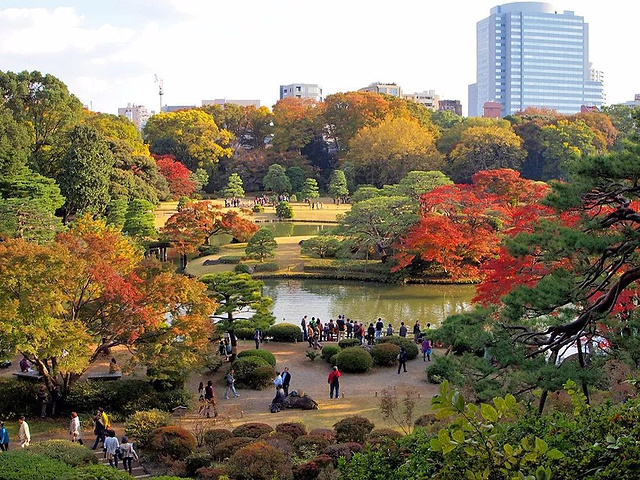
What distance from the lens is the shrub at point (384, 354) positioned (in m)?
17.4

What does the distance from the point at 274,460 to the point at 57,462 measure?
115 inches

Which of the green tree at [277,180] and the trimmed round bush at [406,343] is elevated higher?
the green tree at [277,180]

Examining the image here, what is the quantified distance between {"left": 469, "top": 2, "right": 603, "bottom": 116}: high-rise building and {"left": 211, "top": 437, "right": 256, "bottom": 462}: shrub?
13551cm

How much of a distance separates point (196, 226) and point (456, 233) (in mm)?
11894

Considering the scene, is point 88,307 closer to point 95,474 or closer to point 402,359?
point 95,474

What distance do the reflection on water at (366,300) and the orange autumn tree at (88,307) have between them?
853cm

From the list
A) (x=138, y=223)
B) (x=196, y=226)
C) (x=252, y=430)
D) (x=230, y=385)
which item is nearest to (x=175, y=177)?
(x=138, y=223)

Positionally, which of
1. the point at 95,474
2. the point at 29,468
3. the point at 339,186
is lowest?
the point at 29,468

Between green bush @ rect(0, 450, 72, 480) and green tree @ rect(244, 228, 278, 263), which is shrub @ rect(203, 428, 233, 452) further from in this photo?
green tree @ rect(244, 228, 278, 263)

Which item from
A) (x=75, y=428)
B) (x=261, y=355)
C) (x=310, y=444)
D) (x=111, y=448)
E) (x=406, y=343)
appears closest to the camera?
(x=310, y=444)

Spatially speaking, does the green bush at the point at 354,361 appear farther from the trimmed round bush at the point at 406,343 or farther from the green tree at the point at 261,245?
the green tree at the point at 261,245

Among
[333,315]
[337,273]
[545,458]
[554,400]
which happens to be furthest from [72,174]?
[545,458]

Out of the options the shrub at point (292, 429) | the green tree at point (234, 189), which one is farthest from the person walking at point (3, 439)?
A: the green tree at point (234, 189)

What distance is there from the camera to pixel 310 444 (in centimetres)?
1119
